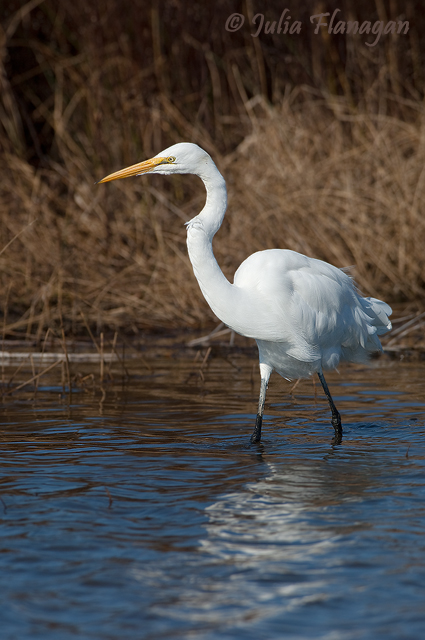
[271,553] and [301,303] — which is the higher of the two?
[301,303]

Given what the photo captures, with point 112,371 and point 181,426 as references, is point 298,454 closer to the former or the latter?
point 181,426

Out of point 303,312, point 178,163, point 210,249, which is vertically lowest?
point 303,312

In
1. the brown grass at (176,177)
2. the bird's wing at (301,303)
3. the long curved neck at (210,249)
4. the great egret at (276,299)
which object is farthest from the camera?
the brown grass at (176,177)

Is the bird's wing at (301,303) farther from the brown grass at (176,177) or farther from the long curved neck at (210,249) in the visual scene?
the brown grass at (176,177)

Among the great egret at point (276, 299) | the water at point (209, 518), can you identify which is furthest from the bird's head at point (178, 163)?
the water at point (209, 518)

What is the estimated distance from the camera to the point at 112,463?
4.21 m

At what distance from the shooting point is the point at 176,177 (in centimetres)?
1007

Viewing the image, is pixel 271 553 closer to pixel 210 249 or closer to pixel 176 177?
pixel 210 249

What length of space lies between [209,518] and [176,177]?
705 centimetres

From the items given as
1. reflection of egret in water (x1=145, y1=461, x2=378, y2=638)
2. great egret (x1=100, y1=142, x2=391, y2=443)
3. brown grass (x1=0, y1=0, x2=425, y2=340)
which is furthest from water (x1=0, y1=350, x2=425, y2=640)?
brown grass (x1=0, y1=0, x2=425, y2=340)
